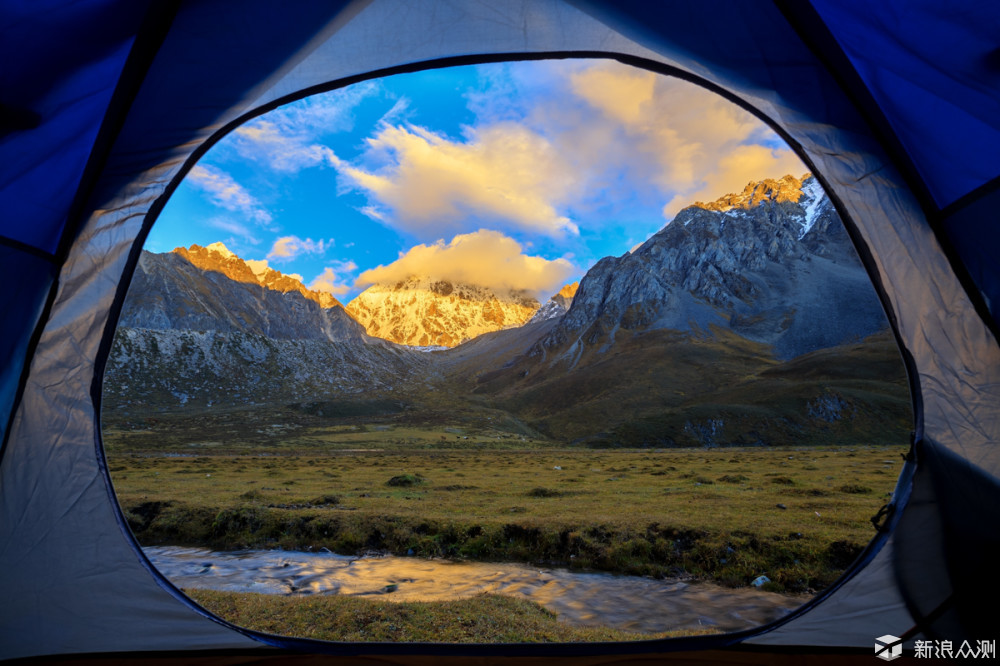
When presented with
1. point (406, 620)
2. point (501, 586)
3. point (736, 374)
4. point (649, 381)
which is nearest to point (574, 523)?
point (501, 586)

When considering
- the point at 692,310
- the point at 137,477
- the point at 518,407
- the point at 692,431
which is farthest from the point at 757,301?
the point at 137,477

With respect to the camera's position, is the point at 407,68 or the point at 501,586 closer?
the point at 407,68

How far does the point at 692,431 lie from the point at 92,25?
93.5 meters

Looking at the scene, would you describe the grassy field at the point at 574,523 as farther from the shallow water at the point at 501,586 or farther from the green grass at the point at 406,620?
the green grass at the point at 406,620

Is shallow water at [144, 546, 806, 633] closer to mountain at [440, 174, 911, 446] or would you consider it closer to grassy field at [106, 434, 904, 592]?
grassy field at [106, 434, 904, 592]

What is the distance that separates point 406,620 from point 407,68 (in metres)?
7.25

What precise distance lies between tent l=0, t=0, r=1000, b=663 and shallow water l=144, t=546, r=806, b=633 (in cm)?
406

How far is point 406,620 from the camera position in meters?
6.79

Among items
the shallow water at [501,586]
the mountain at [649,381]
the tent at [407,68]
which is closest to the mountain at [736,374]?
the mountain at [649,381]

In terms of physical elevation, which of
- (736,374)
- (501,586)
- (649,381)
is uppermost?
(736,374)

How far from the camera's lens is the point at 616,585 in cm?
1016

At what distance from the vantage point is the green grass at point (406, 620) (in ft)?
20.3

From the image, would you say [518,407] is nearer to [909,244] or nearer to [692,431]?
[692,431]

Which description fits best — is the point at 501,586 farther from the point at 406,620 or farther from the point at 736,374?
the point at 736,374
